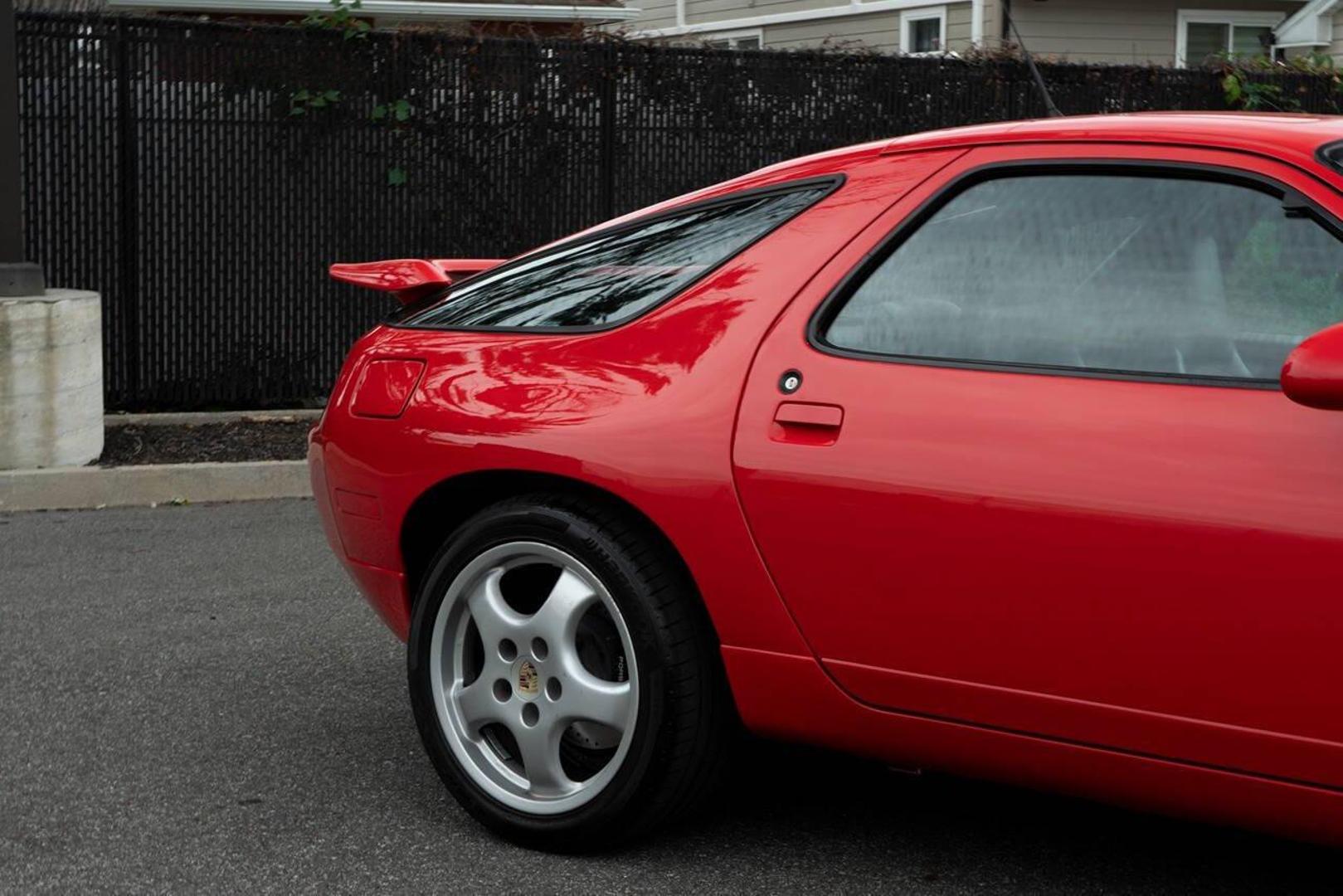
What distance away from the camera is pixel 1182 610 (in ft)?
9.53

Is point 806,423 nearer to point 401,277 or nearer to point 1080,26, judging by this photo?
point 401,277

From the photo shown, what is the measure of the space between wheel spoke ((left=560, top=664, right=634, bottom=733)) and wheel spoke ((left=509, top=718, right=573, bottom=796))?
0.08 metres

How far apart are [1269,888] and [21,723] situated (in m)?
3.02

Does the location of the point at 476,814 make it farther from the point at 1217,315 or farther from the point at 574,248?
the point at 1217,315

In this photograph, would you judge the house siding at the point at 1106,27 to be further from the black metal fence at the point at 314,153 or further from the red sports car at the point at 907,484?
the red sports car at the point at 907,484

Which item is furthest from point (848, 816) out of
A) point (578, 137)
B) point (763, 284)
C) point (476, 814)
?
point (578, 137)

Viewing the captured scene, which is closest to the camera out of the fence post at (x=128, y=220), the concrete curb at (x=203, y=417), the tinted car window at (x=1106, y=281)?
the tinted car window at (x=1106, y=281)

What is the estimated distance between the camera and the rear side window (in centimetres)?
369

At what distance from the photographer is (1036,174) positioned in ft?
10.9

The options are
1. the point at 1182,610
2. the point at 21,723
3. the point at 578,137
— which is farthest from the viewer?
the point at 578,137

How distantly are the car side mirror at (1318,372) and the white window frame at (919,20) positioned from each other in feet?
55.8

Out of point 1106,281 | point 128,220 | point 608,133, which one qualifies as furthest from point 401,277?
point 608,133

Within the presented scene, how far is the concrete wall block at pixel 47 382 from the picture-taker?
8.30 meters

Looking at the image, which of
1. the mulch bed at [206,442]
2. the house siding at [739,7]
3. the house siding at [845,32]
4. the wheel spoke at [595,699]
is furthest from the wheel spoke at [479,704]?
the house siding at [739,7]
